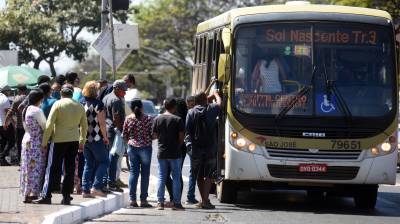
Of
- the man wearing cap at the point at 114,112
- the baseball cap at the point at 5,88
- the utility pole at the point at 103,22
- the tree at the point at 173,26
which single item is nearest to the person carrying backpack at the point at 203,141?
the man wearing cap at the point at 114,112

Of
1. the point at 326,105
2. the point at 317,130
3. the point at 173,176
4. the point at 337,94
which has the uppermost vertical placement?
the point at 337,94

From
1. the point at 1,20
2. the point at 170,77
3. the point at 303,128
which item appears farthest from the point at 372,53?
the point at 170,77

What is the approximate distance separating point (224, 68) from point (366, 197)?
330 centimetres

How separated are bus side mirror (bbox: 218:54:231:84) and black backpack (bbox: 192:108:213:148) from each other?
602 millimetres

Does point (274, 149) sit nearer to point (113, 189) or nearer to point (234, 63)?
point (234, 63)

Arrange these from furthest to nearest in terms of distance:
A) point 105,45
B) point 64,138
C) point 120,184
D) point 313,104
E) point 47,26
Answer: point 47,26
point 105,45
point 120,184
point 313,104
point 64,138

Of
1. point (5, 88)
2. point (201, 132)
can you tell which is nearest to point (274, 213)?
point (201, 132)

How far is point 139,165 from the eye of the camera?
646 inches

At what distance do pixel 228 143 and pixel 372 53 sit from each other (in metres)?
2.65

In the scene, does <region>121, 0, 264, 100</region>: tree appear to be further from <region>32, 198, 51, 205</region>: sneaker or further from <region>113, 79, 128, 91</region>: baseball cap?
<region>32, 198, 51, 205</region>: sneaker

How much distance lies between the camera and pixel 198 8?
7788 cm

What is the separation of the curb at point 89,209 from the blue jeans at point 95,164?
1.09 ft

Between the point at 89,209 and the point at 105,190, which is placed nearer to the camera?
the point at 89,209

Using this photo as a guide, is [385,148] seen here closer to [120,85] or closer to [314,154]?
[314,154]
